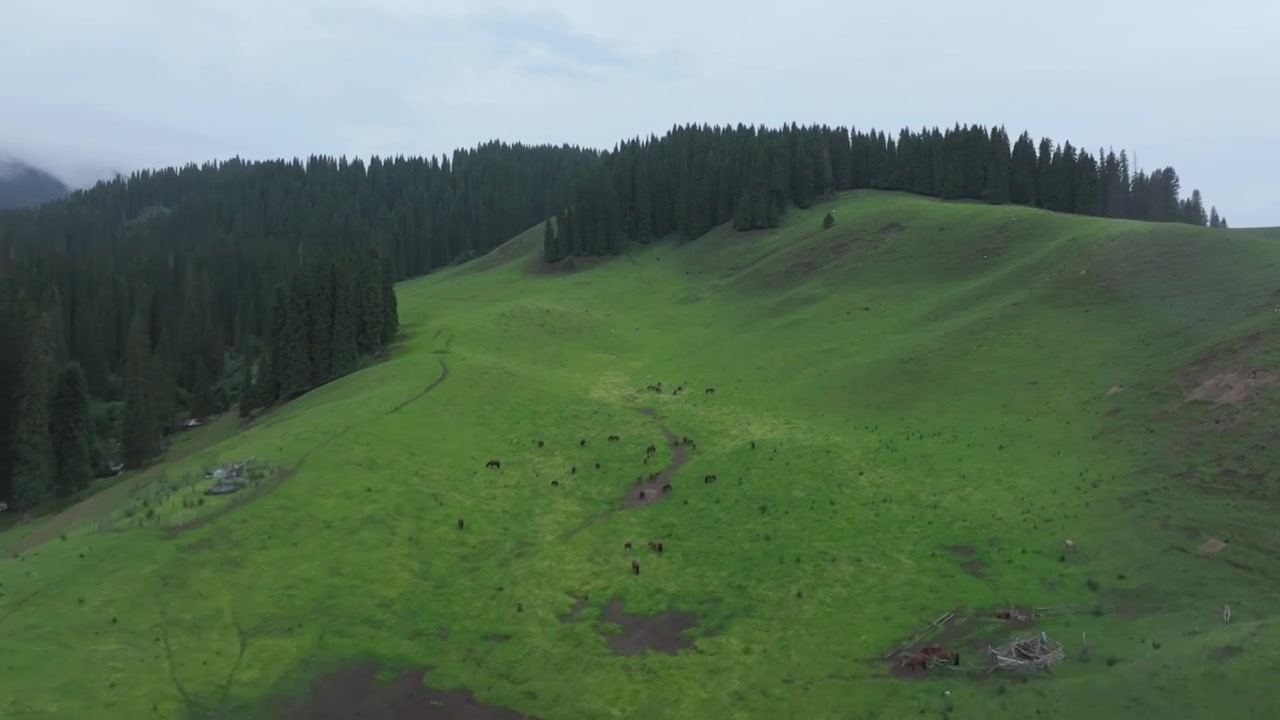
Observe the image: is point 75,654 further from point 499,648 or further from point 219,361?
point 219,361

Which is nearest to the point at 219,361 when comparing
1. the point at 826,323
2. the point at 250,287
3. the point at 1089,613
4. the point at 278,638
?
the point at 250,287

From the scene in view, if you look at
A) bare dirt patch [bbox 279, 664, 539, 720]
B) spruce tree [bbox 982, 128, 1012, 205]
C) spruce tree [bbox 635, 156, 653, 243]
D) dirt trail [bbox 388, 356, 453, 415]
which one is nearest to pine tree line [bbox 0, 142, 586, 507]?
dirt trail [bbox 388, 356, 453, 415]

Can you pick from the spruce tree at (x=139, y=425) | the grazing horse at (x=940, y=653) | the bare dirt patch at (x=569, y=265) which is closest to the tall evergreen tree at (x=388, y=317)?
the spruce tree at (x=139, y=425)

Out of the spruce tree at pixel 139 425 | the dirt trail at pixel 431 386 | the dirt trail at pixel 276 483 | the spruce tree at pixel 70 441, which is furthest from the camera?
the spruce tree at pixel 139 425

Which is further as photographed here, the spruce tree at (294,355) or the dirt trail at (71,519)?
the spruce tree at (294,355)

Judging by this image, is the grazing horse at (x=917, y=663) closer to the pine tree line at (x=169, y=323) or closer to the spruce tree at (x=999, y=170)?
the pine tree line at (x=169, y=323)

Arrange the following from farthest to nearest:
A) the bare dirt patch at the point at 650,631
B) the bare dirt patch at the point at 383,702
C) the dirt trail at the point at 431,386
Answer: the dirt trail at the point at 431,386
the bare dirt patch at the point at 650,631
the bare dirt patch at the point at 383,702
